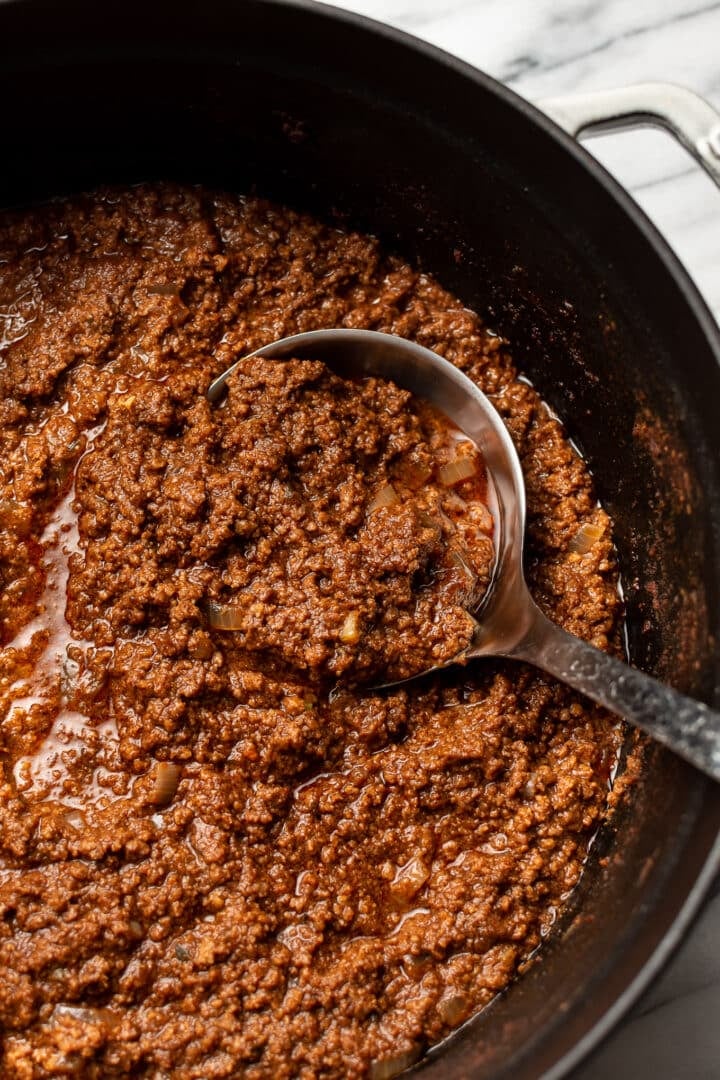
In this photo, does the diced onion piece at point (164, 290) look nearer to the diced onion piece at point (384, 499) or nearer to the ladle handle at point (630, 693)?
the diced onion piece at point (384, 499)

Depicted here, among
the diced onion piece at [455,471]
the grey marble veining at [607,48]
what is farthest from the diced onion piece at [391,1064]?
the grey marble veining at [607,48]

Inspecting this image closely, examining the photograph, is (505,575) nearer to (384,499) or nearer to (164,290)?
(384,499)

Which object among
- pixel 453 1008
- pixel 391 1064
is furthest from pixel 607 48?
pixel 391 1064

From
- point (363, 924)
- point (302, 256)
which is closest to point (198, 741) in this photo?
point (363, 924)

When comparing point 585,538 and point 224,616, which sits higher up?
point 585,538

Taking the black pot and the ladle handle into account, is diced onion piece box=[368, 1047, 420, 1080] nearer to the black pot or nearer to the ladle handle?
the black pot

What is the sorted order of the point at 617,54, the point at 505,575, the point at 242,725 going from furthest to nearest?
1. the point at 617,54
2. the point at 505,575
3. the point at 242,725

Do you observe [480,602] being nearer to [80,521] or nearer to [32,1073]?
[80,521]
